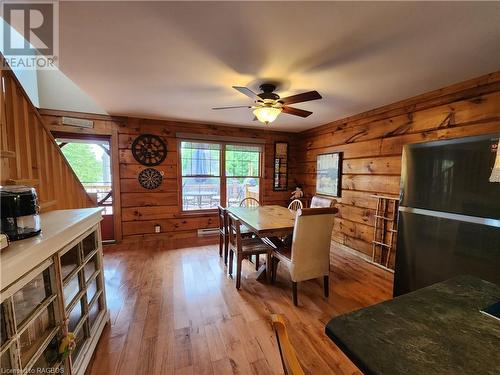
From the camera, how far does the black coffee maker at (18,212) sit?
3.03ft

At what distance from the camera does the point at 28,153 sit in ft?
5.18

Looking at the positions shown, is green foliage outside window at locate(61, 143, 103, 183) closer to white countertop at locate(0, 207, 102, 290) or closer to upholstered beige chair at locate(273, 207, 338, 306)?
white countertop at locate(0, 207, 102, 290)

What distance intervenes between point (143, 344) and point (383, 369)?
172 centimetres

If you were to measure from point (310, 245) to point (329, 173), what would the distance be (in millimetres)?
2189

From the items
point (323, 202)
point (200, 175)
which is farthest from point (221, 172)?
point (323, 202)

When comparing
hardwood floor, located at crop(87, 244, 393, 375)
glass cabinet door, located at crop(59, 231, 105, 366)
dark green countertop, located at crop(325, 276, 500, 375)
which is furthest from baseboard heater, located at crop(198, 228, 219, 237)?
dark green countertop, located at crop(325, 276, 500, 375)

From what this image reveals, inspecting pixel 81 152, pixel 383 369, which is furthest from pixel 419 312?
pixel 81 152

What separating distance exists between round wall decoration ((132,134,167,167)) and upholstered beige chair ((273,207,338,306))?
293 centimetres

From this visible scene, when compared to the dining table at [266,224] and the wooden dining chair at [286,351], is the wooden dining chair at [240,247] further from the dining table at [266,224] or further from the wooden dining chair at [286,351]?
the wooden dining chair at [286,351]

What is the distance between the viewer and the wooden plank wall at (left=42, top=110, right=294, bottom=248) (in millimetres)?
3697

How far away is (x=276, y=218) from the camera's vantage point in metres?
2.68

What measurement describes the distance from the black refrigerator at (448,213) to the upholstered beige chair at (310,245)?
65cm

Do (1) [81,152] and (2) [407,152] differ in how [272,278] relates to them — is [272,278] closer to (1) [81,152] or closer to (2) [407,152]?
(2) [407,152]

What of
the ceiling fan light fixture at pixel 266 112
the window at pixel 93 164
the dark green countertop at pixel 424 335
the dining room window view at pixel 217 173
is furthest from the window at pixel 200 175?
the dark green countertop at pixel 424 335
